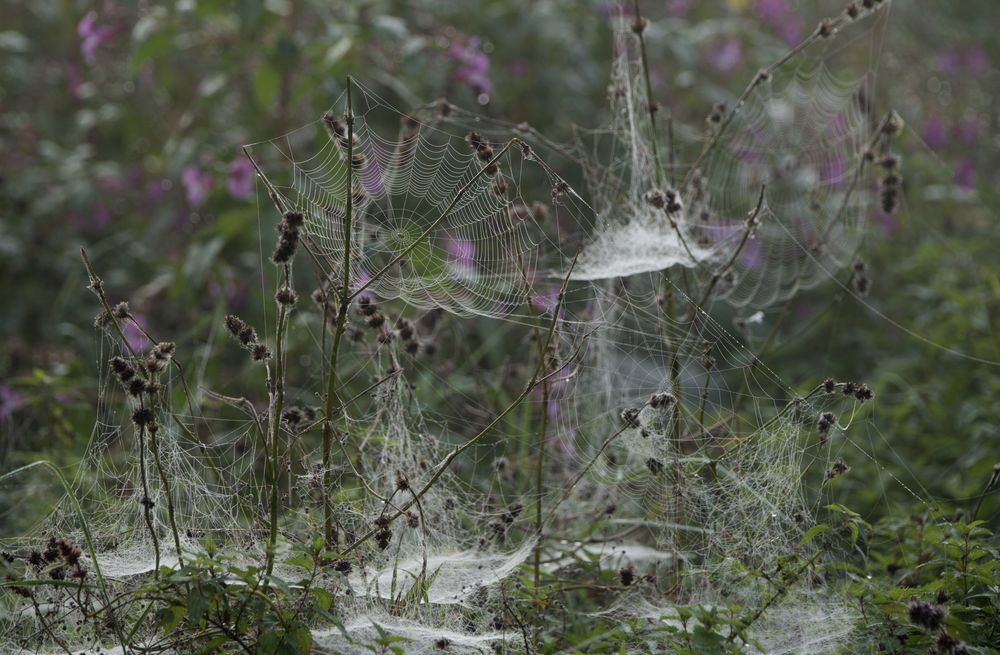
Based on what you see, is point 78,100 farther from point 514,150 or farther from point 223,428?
point 223,428

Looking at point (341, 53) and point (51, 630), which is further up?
point (341, 53)

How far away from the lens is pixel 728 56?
5.18 metres

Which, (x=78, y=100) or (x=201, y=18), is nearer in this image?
(x=201, y=18)

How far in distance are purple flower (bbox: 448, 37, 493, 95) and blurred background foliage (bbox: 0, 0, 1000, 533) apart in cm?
2

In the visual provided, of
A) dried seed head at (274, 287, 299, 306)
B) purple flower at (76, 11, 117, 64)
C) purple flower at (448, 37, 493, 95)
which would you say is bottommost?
dried seed head at (274, 287, 299, 306)

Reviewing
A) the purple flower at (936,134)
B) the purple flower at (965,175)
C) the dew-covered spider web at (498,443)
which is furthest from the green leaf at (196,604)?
the purple flower at (936,134)

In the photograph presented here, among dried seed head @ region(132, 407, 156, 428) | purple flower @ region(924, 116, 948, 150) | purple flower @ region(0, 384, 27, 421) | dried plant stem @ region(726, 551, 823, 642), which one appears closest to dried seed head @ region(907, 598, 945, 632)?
dried plant stem @ region(726, 551, 823, 642)

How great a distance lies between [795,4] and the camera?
6273 millimetres

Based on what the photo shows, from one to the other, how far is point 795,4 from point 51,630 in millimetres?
5702

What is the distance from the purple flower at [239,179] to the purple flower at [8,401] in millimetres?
953

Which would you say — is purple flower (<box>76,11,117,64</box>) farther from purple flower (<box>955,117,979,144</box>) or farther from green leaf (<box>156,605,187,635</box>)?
purple flower (<box>955,117,979,144</box>)

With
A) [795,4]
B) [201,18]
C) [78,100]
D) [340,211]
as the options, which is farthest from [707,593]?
A: [795,4]

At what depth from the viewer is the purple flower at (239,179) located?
3.56 metres

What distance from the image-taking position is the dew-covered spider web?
1874mm
